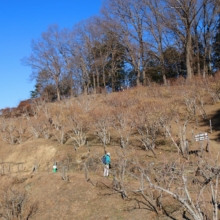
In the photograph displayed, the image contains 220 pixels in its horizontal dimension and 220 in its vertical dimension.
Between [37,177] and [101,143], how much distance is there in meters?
5.04

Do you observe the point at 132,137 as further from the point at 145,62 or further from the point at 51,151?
the point at 145,62

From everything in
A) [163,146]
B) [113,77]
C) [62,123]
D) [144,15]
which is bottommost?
[163,146]

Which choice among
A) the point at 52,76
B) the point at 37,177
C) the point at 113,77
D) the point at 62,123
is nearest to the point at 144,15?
the point at 113,77

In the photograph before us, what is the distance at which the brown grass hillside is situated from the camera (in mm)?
10406

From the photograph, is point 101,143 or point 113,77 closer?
point 101,143

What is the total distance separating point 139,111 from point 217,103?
8429 millimetres

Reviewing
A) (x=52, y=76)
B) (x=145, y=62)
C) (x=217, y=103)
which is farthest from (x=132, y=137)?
(x=52, y=76)

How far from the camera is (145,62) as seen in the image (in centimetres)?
3819

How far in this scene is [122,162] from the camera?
39.5 feet

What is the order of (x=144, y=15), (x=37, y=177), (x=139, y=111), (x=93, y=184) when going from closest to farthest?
(x=93, y=184) → (x=37, y=177) → (x=139, y=111) → (x=144, y=15)

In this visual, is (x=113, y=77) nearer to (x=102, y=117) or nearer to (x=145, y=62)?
(x=145, y=62)

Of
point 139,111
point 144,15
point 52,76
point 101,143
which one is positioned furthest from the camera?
point 52,76

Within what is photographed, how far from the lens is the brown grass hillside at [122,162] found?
10406mm

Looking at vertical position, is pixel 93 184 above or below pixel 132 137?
below
